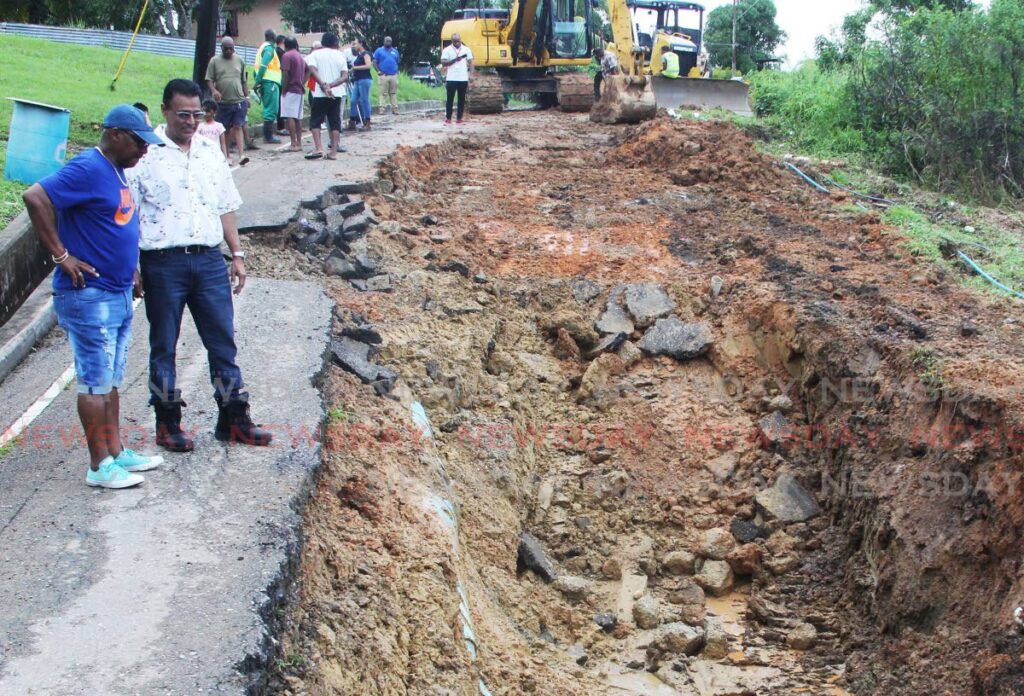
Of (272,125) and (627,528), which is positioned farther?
(272,125)

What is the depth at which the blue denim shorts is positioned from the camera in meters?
4.27

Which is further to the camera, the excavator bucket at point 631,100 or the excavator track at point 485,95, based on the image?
the excavator track at point 485,95

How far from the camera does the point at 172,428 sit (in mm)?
4789

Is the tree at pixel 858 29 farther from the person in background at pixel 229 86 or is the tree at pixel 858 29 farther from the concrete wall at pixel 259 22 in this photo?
the concrete wall at pixel 259 22

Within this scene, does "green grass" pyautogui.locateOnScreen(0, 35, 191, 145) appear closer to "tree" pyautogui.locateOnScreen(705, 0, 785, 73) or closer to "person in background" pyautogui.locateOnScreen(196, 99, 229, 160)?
"person in background" pyautogui.locateOnScreen(196, 99, 229, 160)

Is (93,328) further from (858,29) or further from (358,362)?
(858,29)

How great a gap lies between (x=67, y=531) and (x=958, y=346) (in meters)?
5.56

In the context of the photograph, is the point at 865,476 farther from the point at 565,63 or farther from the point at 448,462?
the point at 565,63

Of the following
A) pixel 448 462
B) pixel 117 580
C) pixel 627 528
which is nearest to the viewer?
pixel 117 580

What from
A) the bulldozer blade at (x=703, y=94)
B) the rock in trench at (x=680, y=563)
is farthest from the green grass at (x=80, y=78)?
the bulldozer blade at (x=703, y=94)

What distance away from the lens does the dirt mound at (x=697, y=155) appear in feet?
41.7

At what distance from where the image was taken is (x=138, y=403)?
212 inches

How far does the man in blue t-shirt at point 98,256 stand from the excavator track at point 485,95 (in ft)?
58.8

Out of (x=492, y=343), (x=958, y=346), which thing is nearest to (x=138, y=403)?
(x=492, y=343)
